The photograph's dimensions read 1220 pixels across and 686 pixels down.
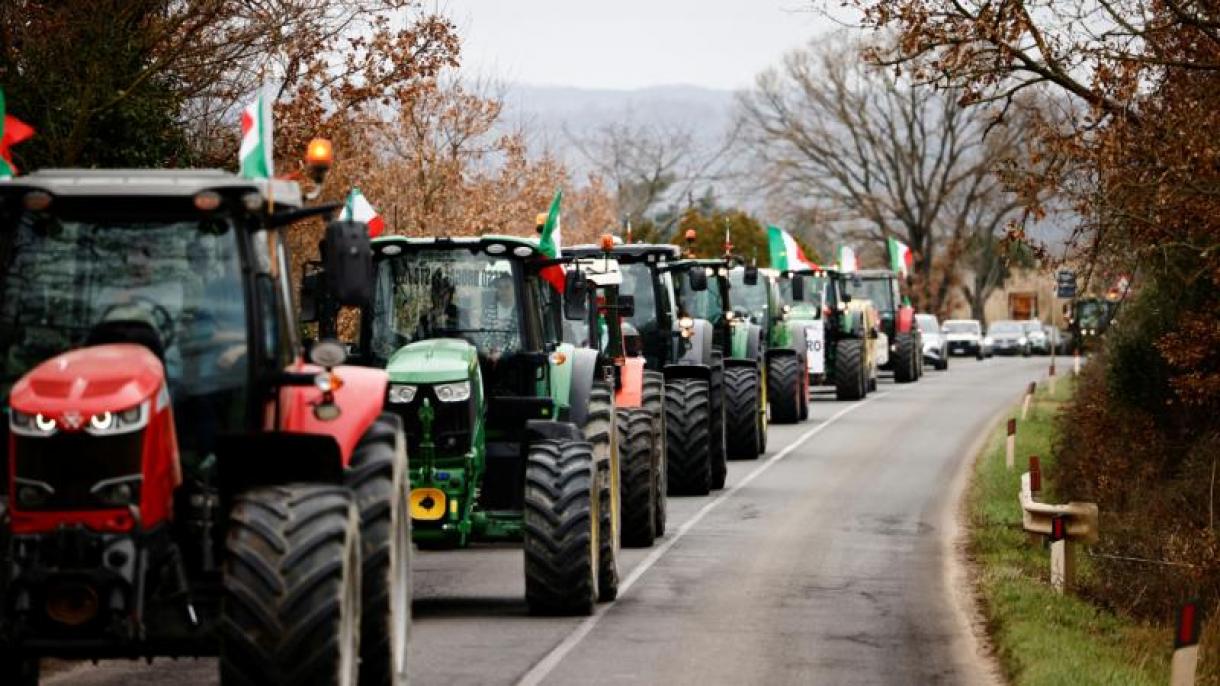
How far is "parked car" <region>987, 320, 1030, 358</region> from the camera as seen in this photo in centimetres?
9400

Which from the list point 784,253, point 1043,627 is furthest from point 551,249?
point 784,253

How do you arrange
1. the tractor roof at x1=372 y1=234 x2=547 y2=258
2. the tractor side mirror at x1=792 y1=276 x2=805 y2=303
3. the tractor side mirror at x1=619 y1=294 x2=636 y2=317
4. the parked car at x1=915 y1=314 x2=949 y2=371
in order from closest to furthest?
the tractor roof at x1=372 y1=234 x2=547 y2=258 → the tractor side mirror at x1=619 y1=294 x2=636 y2=317 → the tractor side mirror at x1=792 y1=276 x2=805 y2=303 → the parked car at x1=915 y1=314 x2=949 y2=371

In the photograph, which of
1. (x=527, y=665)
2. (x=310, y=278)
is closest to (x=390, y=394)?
(x=310, y=278)

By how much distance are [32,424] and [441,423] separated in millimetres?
6895

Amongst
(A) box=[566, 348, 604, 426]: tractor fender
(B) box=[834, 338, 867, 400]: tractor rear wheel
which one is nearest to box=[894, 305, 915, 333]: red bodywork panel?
(B) box=[834, 338, 867, 400]: tractor rear wheel

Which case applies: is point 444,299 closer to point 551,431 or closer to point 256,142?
point 551,431

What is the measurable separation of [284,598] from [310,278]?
7320 mm

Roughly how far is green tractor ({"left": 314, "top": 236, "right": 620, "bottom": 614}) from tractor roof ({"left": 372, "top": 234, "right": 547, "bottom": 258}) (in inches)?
0.4

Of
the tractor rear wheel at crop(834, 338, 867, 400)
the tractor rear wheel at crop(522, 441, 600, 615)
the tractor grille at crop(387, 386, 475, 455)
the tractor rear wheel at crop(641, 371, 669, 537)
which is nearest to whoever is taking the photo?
the tractor rear wheel at crop(522, 441, 600, 615)

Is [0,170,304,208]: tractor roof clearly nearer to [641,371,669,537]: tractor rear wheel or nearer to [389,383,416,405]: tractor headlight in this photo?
[389,383,416,405]: tractor headlight

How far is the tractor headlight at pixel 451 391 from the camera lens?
16.2 metres

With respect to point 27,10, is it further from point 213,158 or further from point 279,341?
point 279,341

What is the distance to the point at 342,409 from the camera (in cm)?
1098

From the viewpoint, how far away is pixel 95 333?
10227 millimetres
